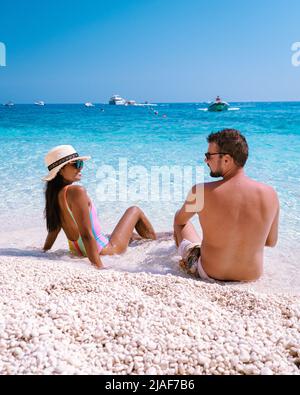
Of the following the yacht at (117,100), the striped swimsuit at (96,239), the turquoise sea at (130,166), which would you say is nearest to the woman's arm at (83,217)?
the striped swimsuit at (96,239)

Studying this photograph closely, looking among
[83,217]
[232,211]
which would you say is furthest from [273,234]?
[83,217]

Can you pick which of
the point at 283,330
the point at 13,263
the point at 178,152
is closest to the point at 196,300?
the point at 283,330

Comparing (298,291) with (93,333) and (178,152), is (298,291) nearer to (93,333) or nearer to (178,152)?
(93,333)

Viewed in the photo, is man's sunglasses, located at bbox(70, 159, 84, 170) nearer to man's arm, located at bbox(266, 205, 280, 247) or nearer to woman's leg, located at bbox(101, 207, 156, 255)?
woman's leg, located at bbox(101, 207, 156, 255)

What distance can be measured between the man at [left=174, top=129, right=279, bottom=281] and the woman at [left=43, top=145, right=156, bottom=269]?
1.09 m

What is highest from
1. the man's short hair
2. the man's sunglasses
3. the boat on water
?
the boat on water

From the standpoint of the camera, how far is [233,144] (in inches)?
121

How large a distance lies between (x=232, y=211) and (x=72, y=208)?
160cm

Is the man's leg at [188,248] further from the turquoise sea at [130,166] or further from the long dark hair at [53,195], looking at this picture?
the long dark hair at [53,195]

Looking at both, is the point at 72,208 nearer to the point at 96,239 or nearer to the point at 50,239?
the point at 96,239

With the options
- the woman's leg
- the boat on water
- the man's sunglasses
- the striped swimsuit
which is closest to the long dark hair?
the man's sunglasses

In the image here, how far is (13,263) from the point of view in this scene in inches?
132

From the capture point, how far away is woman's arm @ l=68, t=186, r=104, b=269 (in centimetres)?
360

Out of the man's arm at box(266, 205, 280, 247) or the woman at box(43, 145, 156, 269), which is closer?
the man's arm at box(266, 205, 280, 247)
